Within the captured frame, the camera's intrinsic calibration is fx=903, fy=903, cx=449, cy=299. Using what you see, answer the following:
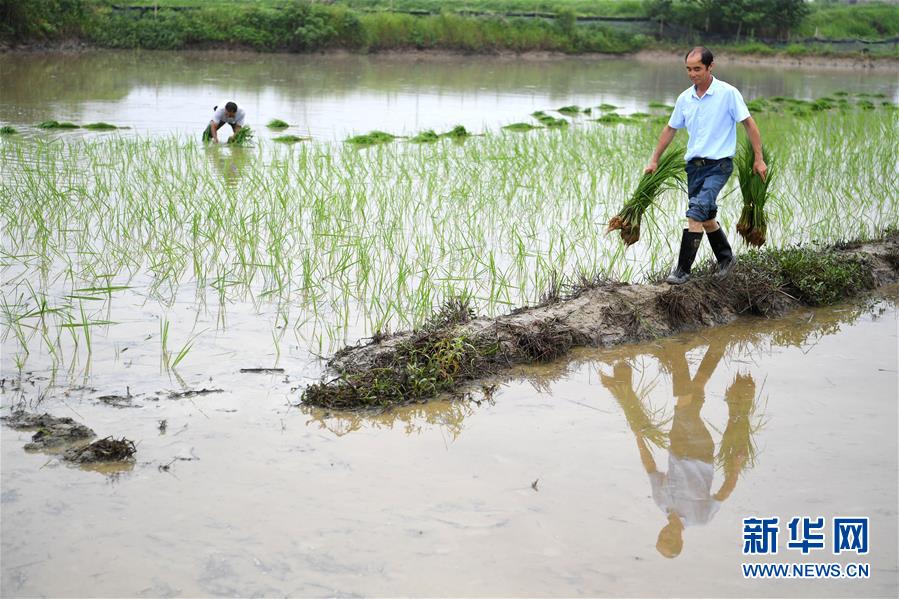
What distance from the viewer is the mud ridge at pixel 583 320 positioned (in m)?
3.27

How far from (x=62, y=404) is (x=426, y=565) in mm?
1525

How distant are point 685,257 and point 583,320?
2.29ft

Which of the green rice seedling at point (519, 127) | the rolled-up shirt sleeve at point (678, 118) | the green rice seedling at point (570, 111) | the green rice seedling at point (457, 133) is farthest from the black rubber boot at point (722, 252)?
the green rice seedling at point (570, 111)

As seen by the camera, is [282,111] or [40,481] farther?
[282,111]

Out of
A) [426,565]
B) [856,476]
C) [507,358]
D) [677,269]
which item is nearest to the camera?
[426,565]

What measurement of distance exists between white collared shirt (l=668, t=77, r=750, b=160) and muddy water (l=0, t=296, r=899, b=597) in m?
1.09

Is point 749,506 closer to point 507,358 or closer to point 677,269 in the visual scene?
point 507,358

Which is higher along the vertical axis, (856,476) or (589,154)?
(589,154)

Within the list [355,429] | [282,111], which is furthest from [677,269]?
[282,111]

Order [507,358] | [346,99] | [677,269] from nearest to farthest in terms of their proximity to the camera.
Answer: [507,358]
[677,269]
[346,99]

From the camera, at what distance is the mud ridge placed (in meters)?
3.27

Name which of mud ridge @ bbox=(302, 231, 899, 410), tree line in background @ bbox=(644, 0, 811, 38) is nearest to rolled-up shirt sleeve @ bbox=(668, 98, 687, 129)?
mud ridge @ bbox=(302, 231, 899, 410)

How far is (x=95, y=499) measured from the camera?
248cm

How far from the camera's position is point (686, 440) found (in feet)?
10.1
